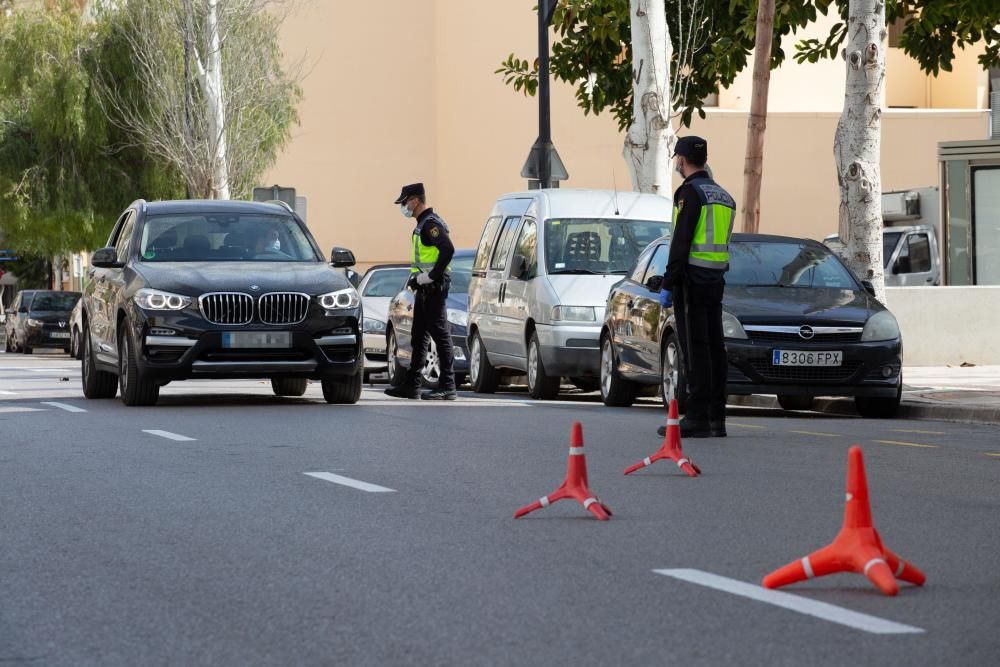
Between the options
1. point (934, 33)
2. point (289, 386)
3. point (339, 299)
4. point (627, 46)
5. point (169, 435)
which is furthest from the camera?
point (627, 46)

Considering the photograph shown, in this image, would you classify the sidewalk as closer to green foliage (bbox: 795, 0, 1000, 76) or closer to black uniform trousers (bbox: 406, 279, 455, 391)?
black uniform trousers (bbox: 406, 279, 455, 391)

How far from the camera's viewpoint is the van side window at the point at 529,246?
1986 centimetres

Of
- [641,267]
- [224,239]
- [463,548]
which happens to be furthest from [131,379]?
[463,548]

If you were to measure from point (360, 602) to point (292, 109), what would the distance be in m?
42.9

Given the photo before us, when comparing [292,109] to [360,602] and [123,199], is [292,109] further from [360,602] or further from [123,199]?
[360,602]

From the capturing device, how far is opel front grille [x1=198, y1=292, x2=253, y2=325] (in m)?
16.4

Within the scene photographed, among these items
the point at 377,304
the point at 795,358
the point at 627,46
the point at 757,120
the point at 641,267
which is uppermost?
the point at 627,46

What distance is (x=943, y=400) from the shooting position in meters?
17.5

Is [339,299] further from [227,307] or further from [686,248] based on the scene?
[686,248]

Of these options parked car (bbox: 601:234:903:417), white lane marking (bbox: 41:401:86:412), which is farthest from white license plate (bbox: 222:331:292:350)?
parked car (bbox: 601:234:903:417)

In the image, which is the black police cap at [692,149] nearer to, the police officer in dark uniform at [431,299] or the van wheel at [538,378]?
the police officer in dark uniform at [431,299]

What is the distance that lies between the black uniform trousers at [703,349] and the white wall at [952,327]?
41.2 feet

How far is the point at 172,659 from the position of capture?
5.62 meters

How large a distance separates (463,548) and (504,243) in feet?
44.1
